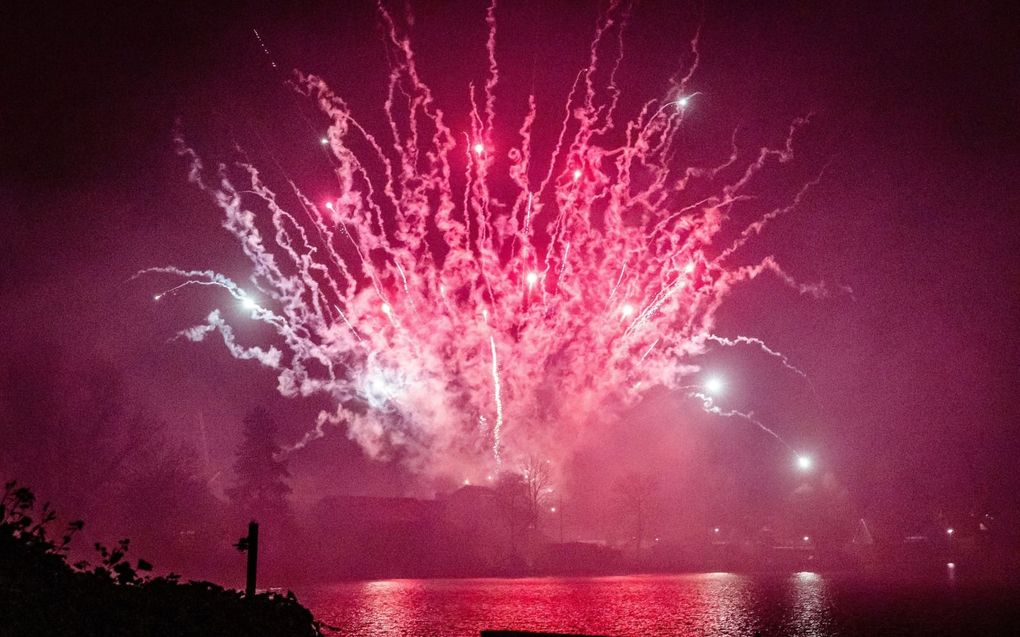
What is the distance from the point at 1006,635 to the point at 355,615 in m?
20.1

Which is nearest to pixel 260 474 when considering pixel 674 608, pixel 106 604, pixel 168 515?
pixel 168 515

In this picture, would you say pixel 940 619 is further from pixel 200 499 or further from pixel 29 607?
pixel 200 499

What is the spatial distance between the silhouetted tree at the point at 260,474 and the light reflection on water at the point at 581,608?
26.3 metres

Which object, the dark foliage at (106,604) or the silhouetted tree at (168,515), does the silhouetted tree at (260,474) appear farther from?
the dark foliage at (106,604)

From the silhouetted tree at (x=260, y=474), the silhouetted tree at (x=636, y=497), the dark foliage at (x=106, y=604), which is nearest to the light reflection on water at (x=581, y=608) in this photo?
the dark foliage at (x=106, y=604)

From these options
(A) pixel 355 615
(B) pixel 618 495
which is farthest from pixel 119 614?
(B) pixel 618 495

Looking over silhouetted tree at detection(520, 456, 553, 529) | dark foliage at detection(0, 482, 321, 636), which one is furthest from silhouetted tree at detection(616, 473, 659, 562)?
dark foliage at detection(0, 482, 321, 636)

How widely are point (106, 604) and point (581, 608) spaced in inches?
841

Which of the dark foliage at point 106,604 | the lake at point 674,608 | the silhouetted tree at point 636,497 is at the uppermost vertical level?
the silhouetted tree at point 636,497

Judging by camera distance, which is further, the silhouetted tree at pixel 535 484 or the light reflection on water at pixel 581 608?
the silhouetted tree at pixel 535 484

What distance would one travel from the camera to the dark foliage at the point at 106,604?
9.08 metres

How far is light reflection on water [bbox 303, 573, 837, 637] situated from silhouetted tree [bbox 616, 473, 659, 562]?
137 feet

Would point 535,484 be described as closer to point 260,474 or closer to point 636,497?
point 636,497

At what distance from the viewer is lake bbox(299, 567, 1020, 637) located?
22.6m
